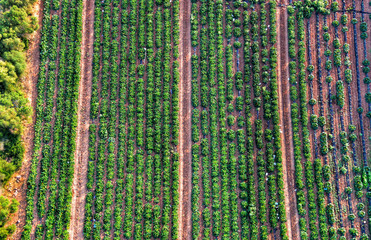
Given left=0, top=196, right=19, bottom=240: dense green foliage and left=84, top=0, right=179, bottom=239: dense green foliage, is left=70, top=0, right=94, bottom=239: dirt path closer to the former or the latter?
left=84, top=0, right=179, bottom=239: dense green foliage

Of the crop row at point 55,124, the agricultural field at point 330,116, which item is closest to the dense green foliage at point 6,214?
the crop row at point 55,124

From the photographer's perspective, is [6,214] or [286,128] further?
[286,128]

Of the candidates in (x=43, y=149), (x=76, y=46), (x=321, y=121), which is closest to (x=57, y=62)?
(x=76, y=46)

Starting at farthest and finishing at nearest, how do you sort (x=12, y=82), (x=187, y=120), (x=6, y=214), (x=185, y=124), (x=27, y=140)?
(x=187, y=120) → (x=185, y=124) → (x=27, y=140) → (x=12, y=82) → (x=6, y=214)

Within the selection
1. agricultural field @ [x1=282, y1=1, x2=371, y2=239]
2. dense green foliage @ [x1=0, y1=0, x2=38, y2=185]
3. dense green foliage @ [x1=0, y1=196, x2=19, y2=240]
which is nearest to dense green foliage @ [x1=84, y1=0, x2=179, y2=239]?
dense green foliage @ [x1=0, y1=196, x2=19, y2=240]

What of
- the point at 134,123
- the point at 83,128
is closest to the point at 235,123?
the point at 134,123

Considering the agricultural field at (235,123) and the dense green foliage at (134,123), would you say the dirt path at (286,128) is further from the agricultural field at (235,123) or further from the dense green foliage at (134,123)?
the dense green foliage at (134,123)

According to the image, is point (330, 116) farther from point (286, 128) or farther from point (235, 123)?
point (235, 123)

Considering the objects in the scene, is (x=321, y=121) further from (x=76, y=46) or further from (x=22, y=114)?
(x=22, y=114)
